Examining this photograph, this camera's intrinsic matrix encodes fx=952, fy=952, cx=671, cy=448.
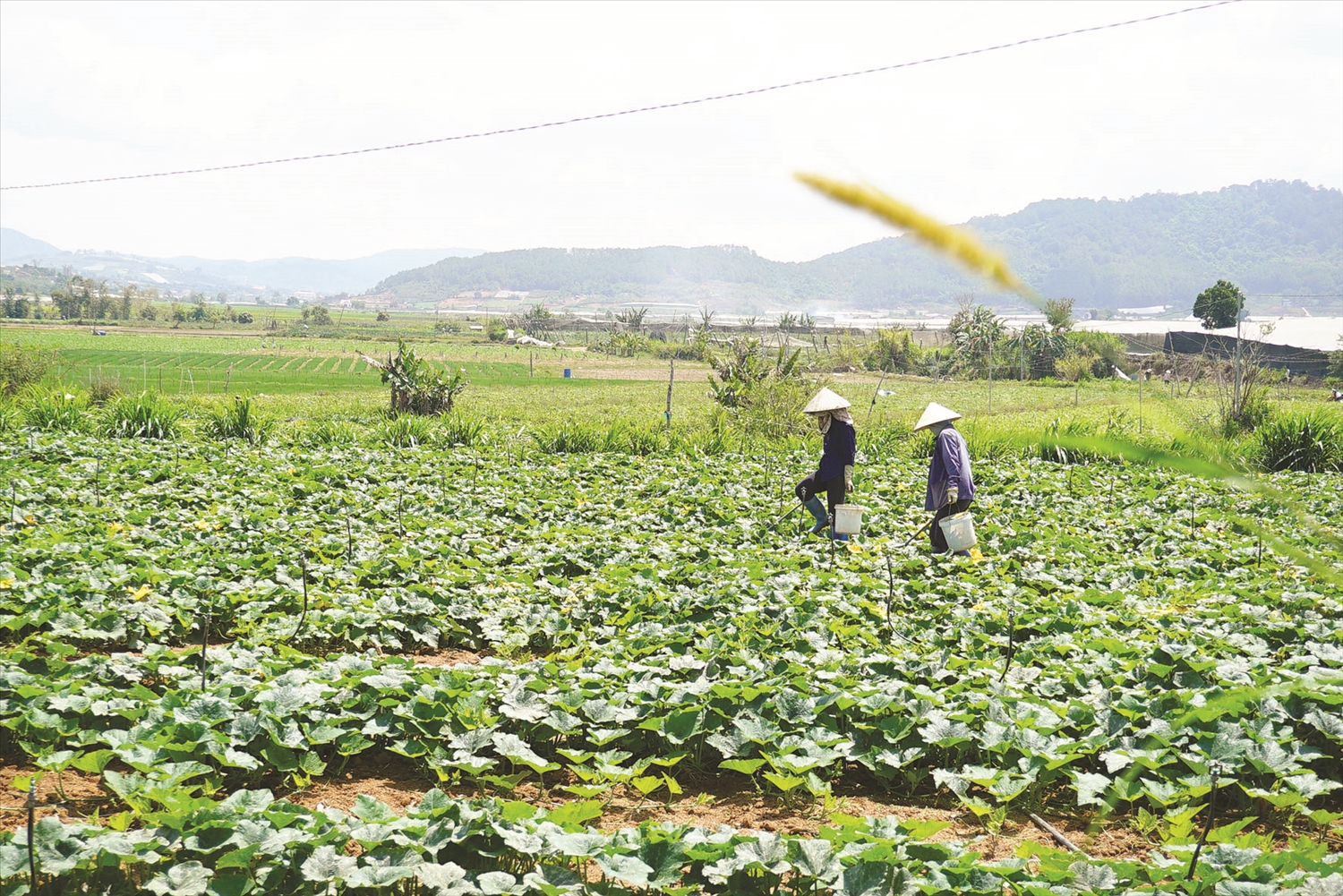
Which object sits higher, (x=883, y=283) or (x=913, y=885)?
(x=883, y=283)

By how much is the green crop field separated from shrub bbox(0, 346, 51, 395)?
47.0 feet

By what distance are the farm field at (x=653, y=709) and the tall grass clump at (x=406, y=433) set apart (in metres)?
6.51

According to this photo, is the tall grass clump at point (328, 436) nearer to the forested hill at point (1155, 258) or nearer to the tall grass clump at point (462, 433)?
the tall grass clump at point (462, 433)

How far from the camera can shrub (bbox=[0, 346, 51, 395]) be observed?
2165 cm

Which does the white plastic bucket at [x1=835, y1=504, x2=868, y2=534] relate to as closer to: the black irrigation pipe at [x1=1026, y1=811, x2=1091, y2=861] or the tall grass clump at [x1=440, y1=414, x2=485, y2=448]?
the black irrigation pipe at [x1=1026, y1=811, x2=1091, y2=861]

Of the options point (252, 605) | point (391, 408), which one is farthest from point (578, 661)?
point (391, 408)

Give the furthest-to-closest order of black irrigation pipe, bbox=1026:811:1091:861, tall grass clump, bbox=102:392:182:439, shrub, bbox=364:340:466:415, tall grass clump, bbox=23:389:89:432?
shrub, bbox=364:340:466:415, tall grass clump, bbox=23:389:89:432, tall grass clump, bbox=102:392:182:439, black irrigation pipe, bbox=1026:811:1091:861

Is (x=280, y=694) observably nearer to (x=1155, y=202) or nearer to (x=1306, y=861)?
(x=1306, y=861)

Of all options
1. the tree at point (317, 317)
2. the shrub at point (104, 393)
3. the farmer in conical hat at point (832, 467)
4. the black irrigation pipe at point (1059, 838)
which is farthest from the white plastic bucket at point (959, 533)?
the tree at point (317, 317)

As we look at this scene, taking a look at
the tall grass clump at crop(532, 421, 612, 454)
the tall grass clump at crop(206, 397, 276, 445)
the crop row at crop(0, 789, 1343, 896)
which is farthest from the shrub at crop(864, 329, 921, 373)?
the crop row at crop(0, 789, 1343, 896)

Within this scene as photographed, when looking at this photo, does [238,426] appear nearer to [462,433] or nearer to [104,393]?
[462,433]

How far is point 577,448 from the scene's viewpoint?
50.7ft

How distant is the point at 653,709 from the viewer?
435 centimetres

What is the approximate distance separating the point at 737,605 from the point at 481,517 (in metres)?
4.04
